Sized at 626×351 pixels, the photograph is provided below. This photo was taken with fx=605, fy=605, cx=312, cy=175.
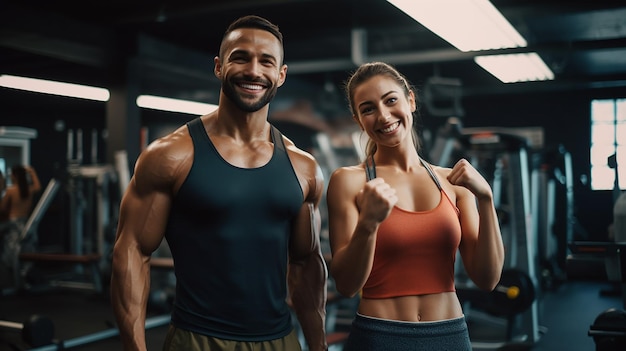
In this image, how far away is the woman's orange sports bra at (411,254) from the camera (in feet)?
4.59

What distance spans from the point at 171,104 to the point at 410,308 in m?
7.86

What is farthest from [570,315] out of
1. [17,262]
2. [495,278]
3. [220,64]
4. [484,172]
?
[17,262]

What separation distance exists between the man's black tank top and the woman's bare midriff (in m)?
0.25

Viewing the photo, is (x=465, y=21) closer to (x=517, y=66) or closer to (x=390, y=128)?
(x=517, y=66)

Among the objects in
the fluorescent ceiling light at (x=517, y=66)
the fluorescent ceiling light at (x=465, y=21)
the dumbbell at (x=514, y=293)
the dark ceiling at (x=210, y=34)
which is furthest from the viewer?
the fluorescent ceiling light at (x=517, y=66)

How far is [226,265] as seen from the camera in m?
1.41

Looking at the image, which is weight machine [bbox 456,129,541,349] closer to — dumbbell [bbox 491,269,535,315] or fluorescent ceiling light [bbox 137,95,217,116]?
dumbbell [bbox 491,269,535,315]

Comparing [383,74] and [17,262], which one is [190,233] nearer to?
[383,74]

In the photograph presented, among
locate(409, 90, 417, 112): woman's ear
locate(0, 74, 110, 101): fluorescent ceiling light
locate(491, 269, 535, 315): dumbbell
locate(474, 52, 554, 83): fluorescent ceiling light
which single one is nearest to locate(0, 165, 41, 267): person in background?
locate(0, 74, 110, 101): fluorescent ceiling light

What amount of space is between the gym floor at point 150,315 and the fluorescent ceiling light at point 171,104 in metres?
2.78

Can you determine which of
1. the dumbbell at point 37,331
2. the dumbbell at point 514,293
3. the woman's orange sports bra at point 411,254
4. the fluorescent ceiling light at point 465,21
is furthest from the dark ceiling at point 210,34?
the woman's orange sports bra at point 411,254

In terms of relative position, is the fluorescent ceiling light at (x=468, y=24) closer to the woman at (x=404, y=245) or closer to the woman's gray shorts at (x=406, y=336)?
the woman at (x=404, y=245)

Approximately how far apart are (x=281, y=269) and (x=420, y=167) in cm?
44

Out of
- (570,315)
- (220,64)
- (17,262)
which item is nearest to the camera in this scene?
(220,64)
